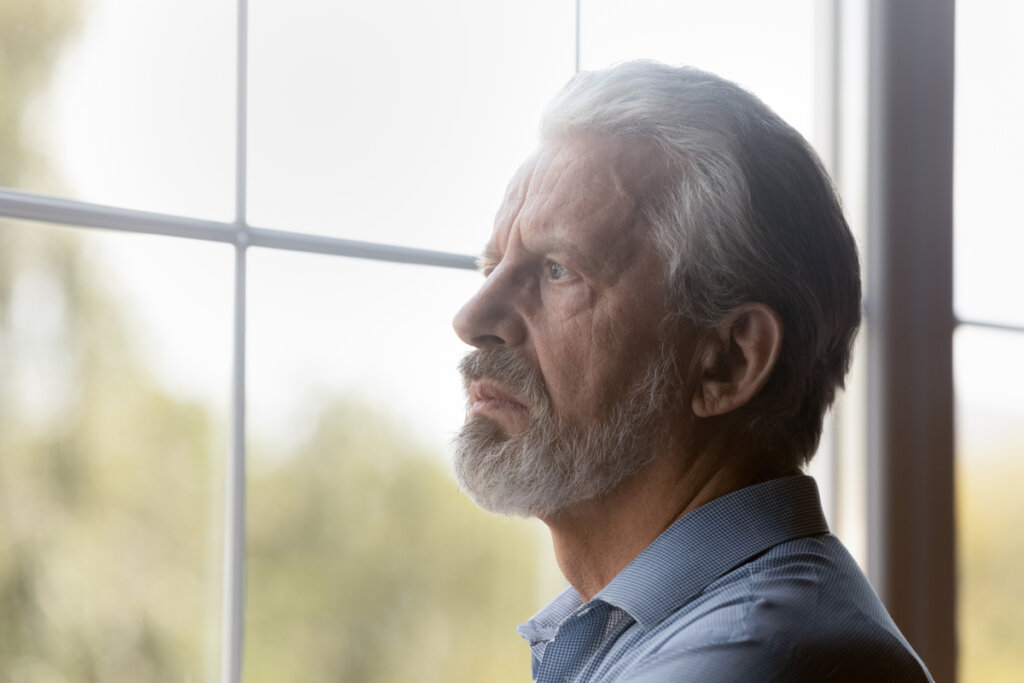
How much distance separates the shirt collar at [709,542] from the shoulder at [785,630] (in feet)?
0.04

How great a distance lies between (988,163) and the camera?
2189 millimetres

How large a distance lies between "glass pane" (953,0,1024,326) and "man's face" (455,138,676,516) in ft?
3.95

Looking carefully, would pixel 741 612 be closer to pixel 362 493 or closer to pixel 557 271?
pixel 557 271

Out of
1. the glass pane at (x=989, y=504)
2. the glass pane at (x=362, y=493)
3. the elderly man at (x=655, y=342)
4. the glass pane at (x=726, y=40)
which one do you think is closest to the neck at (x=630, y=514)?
the elderly man at (x=655, y=342)

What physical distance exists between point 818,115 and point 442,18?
93 centimetres

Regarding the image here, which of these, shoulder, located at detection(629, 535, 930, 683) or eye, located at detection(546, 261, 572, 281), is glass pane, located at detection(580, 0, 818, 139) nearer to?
eye, located at detection(546, 261, 572, 281)

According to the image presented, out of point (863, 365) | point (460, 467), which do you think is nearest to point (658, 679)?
point (460, 467)

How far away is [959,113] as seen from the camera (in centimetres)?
215

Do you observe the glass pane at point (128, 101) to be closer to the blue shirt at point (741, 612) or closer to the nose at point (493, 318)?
the nose at point (493, 318)

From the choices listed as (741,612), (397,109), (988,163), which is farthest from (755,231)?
(988,163)

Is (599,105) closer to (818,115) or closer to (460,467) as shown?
(460,467)

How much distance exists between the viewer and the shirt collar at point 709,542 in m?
1.06

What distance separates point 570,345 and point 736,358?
0.19m

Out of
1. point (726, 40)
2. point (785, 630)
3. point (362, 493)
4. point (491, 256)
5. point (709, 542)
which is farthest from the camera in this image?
point (726, 40)
